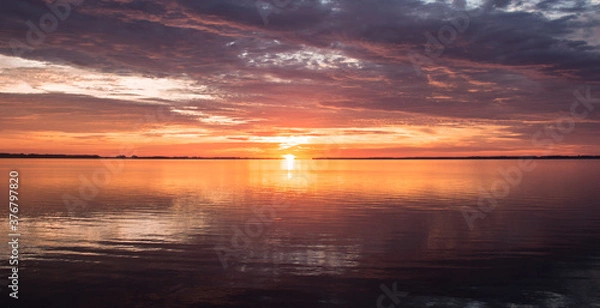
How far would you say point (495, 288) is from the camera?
18594mm

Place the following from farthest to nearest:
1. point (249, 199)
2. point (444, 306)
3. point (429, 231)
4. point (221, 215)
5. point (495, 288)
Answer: point (249, 199), point (221, 215), point (429, 231), point (495, 288), point (444, 306)

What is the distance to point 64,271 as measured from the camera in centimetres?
2061

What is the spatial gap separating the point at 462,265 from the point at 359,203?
26.7 m

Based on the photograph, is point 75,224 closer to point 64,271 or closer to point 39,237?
point 39,237

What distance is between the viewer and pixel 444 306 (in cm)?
1633

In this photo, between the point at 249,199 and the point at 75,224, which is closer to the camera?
the point at 75,224

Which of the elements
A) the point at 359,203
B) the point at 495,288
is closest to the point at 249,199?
the point at 359,203

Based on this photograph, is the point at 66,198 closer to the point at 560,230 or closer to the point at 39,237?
the point at 39,237

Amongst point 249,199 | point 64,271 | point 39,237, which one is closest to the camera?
point 64,271

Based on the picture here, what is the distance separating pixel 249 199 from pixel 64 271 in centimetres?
3388

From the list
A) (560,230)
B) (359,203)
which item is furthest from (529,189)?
(560,230)

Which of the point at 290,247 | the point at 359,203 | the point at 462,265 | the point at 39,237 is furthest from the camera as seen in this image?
the point at 359,203

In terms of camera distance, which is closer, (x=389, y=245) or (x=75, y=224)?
(x=389, y=245)

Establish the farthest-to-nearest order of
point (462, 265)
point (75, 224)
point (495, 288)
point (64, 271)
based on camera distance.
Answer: point (75, 224)
point (462, 265)
point (64, 271)
point (495, 288)
